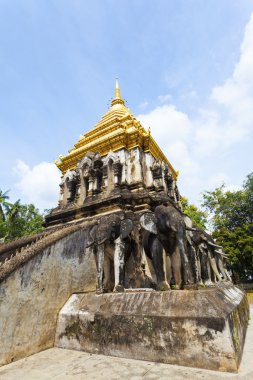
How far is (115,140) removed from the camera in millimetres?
10898

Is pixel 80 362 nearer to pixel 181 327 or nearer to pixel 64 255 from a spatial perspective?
pixel 181 327

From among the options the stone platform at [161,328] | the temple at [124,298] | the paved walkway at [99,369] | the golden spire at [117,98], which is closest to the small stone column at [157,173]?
the temple at [124,298]

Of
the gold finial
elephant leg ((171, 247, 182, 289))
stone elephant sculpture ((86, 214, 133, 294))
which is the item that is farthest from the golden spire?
elephant leg ((171, 247, 182, 289))

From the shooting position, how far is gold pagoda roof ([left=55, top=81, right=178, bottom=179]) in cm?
1070

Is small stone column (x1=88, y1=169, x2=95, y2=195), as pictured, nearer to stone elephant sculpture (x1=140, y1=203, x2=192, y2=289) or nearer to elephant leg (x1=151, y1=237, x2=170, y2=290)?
stone elephant sculpture (x1=140, y1=203, x2=192, y2=289)

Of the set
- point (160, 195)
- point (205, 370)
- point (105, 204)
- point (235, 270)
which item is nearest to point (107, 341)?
point (205, 370)

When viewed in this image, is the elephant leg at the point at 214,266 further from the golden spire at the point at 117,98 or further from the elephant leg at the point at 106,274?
the golden spire at the point at 117,98

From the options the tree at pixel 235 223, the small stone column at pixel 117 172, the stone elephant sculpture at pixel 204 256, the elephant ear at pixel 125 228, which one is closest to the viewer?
the elephant ear at pixel 125 228

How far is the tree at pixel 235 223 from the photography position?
73.1 feet

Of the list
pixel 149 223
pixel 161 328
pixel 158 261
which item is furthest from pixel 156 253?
pixel 161 328

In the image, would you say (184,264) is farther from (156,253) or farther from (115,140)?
(115,140)

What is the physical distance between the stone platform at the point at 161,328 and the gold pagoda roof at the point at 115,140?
24.5 feet

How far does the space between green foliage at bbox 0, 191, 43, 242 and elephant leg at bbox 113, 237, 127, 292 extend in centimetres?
2137

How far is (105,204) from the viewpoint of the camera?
8844mm
